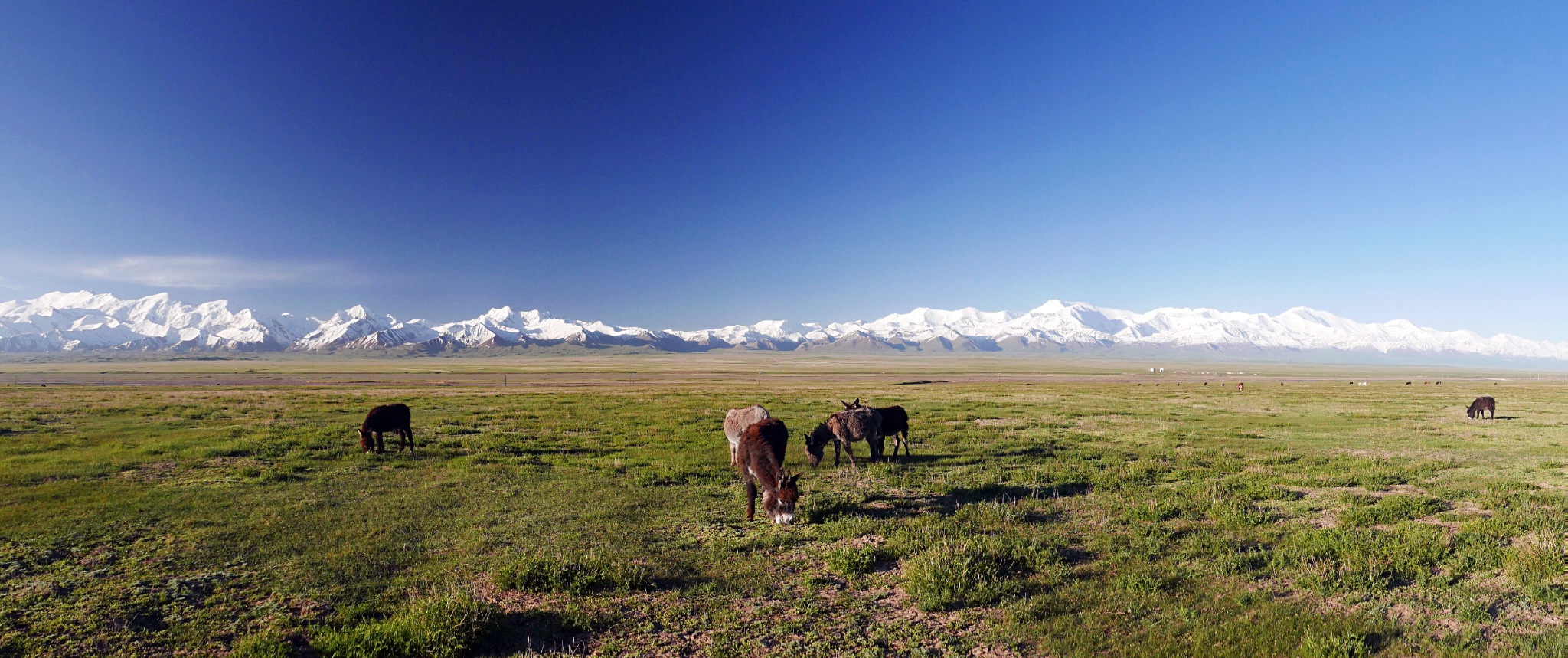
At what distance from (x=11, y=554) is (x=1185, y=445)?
104 ft

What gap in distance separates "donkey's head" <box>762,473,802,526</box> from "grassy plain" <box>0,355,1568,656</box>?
510 mm

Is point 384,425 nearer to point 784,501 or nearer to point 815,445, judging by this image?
point 815,445

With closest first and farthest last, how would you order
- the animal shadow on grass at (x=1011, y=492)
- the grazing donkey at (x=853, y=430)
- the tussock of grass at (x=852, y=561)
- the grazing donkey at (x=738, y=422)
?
the tussock of grass at (x=852, y=561)
the animal shadow on grass at (x=1011, y=492)
the grazing donkey at (x=738, y=422)
the grazing donkey at (x=853, y=430)

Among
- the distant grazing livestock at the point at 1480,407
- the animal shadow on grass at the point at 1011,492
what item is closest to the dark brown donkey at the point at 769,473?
the animal shadow on grass at the point at 1011,492

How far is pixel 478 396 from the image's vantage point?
161 feet

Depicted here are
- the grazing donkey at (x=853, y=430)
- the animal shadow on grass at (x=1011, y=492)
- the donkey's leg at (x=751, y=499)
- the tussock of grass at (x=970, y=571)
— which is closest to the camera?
the tussock of grass at (x=970, y=571)

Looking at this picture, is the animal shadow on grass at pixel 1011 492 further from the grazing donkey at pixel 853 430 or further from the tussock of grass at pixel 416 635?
the tussock of grass at pixel 416 635

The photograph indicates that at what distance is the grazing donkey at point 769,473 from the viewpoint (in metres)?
11.0

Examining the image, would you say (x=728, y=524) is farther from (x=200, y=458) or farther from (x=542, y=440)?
(x=200, y=458)

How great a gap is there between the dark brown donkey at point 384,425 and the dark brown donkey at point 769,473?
48.4 feet

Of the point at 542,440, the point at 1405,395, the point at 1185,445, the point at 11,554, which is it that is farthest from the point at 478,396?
the point at 1405,395

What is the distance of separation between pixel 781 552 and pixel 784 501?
3.54ft

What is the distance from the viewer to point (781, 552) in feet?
33.4

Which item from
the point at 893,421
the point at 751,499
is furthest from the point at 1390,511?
the point at 751,499
